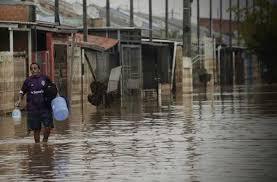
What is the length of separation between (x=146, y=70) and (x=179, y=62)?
5.78 meters

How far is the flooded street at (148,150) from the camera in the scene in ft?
42.3

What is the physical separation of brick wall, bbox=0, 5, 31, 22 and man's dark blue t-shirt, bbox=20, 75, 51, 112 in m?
13.9

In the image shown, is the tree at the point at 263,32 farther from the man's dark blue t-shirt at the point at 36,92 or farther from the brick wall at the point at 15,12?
the man's dark blue t-shirt at the point at 36,92

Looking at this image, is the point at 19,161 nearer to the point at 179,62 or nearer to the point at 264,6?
the point at 179,62

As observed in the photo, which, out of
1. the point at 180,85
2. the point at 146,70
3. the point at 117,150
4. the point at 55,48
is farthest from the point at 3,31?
the point at 180,85

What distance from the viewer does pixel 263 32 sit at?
78375mm

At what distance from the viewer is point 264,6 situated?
81500 millimetres

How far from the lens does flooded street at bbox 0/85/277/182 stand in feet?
42.3

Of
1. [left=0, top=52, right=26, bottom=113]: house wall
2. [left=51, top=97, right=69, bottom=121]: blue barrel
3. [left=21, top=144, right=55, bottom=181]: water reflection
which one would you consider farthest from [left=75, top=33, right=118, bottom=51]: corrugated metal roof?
[left=21, top=144, right=55, bottom=181]: water reflection

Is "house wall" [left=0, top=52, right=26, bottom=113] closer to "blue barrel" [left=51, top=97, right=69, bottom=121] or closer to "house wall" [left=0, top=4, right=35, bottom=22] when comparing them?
"house wall" [left=0, top=4, right=35, bottom=22]

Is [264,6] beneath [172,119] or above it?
above

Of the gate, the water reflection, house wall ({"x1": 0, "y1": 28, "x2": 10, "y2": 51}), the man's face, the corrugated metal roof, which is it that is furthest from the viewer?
the gate

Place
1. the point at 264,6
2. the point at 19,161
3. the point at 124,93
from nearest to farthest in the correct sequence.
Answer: the point at 19,161 → the point at 124,93 → the point at 264,6

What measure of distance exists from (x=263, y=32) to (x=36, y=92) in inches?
2378
